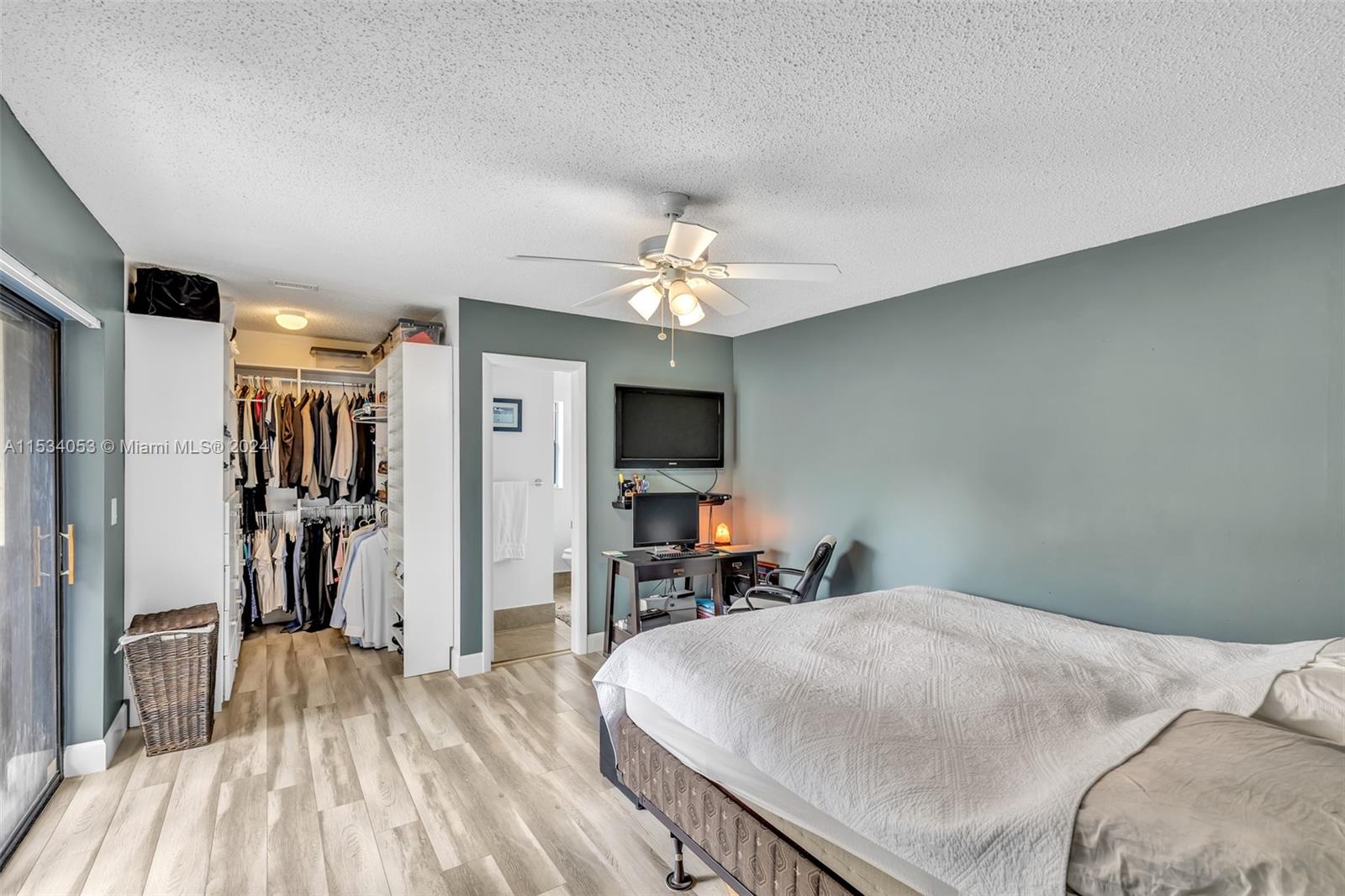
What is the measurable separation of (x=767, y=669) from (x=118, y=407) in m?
3.38

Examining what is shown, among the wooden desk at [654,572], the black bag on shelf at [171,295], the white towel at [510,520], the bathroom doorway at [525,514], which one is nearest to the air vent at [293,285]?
the black bag on shelf at [171,295]

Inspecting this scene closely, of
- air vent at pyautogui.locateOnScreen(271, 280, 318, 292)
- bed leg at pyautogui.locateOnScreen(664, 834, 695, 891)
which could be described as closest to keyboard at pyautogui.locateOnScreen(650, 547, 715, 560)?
bed leg at pyautogui.locateOnScreen(664, 834, 695, 891)

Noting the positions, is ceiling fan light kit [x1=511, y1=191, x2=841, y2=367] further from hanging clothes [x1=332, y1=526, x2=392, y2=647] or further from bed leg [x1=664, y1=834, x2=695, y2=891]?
hanging clothes [x1=332, y1=526, x2=392, y2=647]

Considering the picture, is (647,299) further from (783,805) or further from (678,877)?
(678,877)

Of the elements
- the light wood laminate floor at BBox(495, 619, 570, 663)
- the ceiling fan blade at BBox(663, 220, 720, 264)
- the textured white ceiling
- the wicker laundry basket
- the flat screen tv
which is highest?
the textured white ceiling

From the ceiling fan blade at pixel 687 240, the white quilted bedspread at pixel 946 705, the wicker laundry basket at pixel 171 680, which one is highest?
the ceiling fan blade at pixel 687 240

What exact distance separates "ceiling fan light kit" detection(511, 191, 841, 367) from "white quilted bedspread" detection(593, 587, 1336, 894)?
1403mm

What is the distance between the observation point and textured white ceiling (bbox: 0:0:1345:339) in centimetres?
148

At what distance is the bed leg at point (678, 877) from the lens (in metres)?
2.10

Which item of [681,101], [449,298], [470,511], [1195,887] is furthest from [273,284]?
[1195,887]

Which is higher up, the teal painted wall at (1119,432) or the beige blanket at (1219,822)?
the teal painted wall at (1119,432)

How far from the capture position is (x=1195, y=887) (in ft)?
3.80

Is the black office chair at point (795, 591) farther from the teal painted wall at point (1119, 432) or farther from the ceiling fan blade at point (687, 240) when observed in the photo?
the ceiling fan blade at point (687, 240)

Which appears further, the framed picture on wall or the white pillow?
the framed picture on wall
